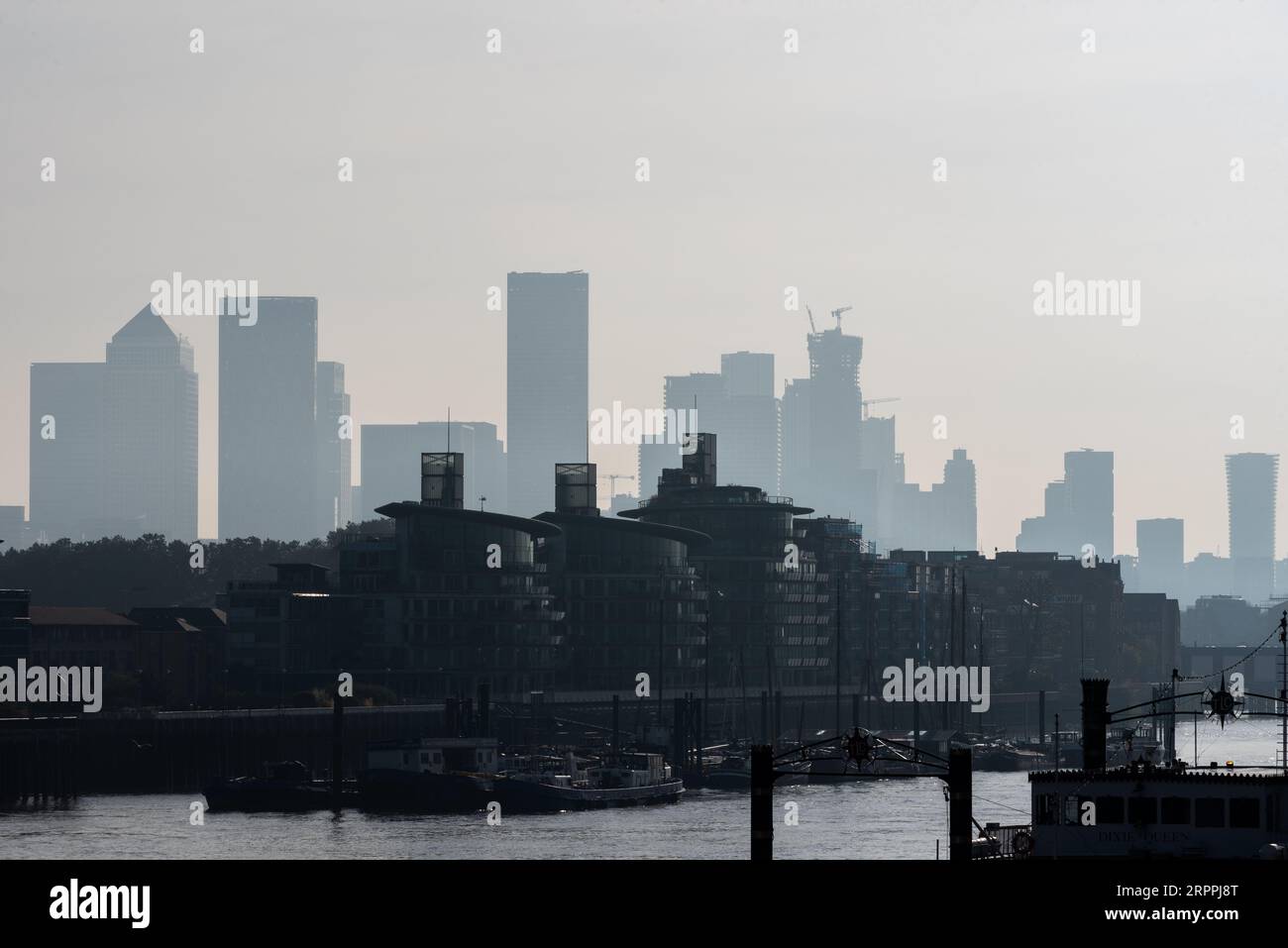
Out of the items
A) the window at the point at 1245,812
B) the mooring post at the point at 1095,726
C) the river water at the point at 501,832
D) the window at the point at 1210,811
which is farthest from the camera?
the river water at the point at 501,832

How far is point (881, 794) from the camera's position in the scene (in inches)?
5901

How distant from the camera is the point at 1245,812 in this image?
50.7 metres

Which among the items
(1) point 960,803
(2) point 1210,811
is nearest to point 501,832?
(1) point 960,803

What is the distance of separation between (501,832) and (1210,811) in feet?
232

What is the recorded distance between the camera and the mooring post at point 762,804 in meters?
55.9

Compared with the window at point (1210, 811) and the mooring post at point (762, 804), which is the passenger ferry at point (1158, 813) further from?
the mooring post at point (762, 804)

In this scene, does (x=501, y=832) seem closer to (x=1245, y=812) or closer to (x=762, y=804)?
(x=762, y=804)

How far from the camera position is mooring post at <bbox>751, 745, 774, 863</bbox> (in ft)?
183

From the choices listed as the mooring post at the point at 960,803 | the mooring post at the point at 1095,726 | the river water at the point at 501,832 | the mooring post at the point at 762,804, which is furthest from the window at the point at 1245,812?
the river water at the point at 501,832

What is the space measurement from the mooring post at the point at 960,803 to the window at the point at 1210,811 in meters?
7.25

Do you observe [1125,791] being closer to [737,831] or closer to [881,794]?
[737,831]

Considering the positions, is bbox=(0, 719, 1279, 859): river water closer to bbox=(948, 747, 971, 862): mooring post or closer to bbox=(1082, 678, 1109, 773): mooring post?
bbox=(1082, 678, 1109, 773): mooring post
